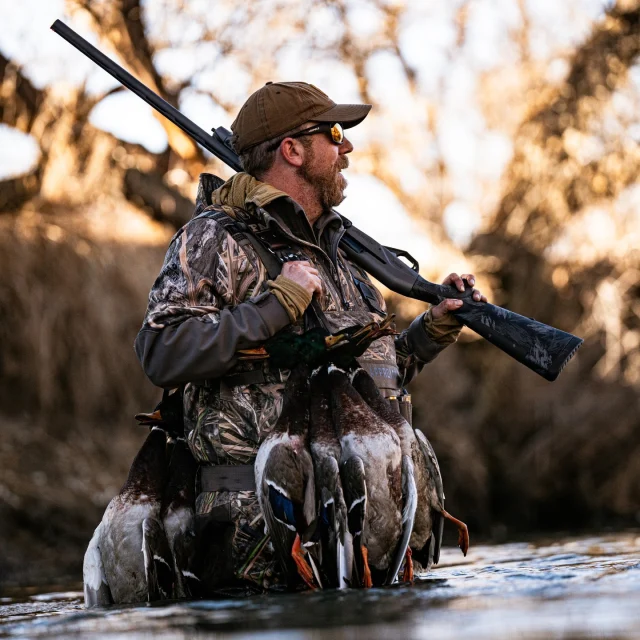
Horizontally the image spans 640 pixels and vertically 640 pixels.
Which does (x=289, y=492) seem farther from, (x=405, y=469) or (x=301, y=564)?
(x=405, y=469)

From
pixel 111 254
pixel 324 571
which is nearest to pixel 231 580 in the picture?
pixel 324 571

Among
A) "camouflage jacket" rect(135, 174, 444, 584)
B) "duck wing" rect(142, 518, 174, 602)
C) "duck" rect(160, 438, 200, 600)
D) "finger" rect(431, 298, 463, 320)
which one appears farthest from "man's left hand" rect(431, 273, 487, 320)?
"duck wing" rect(142, 518, 174, 602)

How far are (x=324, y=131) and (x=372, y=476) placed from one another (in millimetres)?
1463

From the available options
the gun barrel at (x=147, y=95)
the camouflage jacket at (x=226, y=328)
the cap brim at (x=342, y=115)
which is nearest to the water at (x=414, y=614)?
the camouflage jacket at (x=226, y=328)

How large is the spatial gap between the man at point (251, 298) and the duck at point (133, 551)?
0.60 ft

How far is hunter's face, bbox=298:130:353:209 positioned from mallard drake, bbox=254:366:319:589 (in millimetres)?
1059

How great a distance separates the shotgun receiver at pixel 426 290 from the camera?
179 inches

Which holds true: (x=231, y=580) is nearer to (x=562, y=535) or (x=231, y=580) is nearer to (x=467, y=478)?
(x=562, y=535)

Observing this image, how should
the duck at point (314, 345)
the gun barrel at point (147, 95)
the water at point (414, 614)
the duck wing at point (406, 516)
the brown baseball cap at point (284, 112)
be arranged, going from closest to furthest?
the water at point (414, 614) < the duck wing at point (406, 516) < the duck at point (314, 345) < the brown baseball cap at point (284, 112) < the gun barrel at point (147, 95)

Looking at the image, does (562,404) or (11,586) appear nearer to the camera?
(11,586)

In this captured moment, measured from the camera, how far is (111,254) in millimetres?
11000

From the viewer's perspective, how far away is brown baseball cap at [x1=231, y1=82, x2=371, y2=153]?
4.53 m

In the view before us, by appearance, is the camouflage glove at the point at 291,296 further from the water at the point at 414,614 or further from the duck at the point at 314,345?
the water at the point at 414,614

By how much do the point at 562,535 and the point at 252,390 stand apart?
221 inches
